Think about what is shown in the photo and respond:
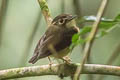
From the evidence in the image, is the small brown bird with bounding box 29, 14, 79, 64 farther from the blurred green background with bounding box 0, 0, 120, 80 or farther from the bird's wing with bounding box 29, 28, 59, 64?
the blurred green background with bounding box 0, 0, 120, 80

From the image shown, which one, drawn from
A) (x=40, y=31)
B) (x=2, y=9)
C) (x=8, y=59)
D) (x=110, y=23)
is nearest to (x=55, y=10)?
(x=40, y=31)

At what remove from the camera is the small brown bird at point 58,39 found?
3092 mm

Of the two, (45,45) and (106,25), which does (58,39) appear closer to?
(45,45)

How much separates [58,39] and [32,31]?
459 mm

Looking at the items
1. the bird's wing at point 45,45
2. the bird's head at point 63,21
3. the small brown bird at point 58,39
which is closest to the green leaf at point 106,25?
the small brown bird at point 58,39

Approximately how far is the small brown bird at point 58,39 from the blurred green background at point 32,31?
0.73 ft

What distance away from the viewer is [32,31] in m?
3.61

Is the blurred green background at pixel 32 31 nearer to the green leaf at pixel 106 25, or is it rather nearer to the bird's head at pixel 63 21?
the bird's head at pixel 63 21

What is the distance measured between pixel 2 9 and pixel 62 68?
2.98ft

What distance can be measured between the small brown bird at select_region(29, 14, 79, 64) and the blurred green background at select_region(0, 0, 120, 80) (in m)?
0.22

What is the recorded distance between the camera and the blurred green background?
4.03 metres

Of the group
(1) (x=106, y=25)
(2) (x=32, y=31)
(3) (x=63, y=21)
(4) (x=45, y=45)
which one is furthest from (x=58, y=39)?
(1) (x=106, y=25)

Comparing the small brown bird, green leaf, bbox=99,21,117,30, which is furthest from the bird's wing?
green leaf, bbox=99,21,117,30

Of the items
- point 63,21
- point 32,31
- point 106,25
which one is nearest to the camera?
point 106,25
